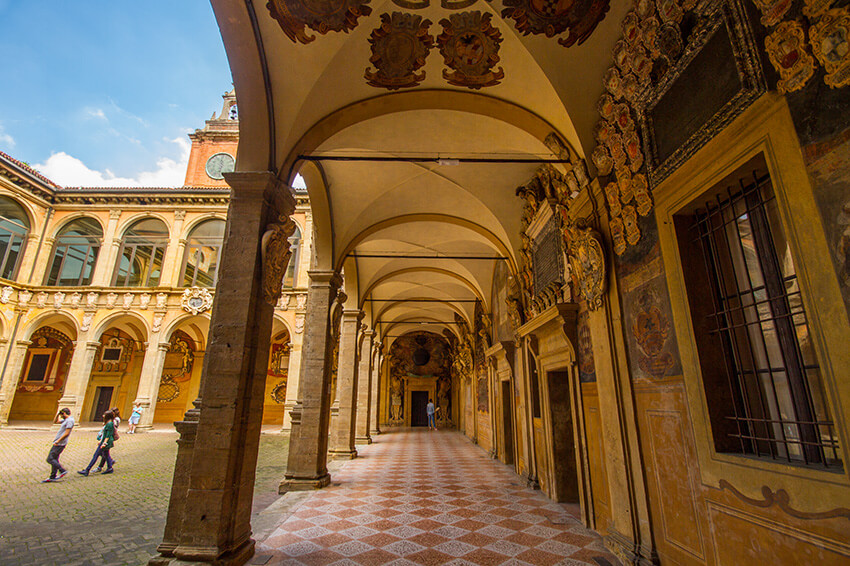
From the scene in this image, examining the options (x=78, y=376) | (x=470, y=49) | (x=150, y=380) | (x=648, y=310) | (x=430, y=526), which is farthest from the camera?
(x=150, y=380)

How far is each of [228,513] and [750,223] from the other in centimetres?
476

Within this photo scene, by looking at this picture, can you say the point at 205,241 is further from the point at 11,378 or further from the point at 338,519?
the point at 338,519

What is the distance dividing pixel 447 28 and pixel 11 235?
24070 mm

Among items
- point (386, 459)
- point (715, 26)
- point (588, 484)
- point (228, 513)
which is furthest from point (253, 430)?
point (386, 459)

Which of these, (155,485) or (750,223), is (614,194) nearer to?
(750,223)

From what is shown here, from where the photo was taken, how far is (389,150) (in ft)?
21.3

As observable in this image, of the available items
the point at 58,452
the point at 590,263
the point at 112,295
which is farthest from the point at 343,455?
the point at 112,295

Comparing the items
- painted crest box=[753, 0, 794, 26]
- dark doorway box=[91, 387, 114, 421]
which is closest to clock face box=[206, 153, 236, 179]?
dark doorway box=[91, 387, 114, 421]

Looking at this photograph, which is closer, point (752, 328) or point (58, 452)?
point (752, 328)

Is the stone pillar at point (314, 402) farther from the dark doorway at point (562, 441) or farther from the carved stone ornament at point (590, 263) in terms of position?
the carved stone ornament at point (590, 263)

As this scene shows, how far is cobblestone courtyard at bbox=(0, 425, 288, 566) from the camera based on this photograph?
400cm

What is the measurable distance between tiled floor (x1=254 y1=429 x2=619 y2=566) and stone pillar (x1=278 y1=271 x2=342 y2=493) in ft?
1.67

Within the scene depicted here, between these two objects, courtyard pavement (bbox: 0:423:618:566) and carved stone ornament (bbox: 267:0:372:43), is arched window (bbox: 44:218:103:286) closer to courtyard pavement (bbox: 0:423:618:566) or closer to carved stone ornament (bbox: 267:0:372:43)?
courtyard pavement (bbox: 0:423:618:566)

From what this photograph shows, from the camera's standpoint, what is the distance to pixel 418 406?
26.2 metres
